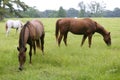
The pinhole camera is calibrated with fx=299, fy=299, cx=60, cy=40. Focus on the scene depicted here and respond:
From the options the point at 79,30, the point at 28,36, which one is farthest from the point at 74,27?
the point at 28,36

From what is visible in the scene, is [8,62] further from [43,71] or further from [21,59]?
[43,71]

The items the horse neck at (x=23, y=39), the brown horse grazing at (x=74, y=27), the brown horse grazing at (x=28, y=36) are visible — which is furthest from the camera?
the brown horse grazing at (x=74, y=27)

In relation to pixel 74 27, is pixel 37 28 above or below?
above

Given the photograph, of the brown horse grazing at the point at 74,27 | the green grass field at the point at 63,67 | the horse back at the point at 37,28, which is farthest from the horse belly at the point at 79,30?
the horse back at the point at 37,28

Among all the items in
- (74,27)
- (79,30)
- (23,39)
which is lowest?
(79,30)

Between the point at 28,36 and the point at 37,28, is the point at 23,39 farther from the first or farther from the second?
the point at 37,28

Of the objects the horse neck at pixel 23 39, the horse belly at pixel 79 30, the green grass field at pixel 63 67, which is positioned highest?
the horse neck at pixel 23 39

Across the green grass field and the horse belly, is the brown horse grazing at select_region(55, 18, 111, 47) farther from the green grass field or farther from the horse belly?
the green grass field

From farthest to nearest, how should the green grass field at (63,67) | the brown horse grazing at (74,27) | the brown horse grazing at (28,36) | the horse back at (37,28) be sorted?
the brown horse grazing at (74,27) < the horse back at (37,28) < the brown horse grazing at (28,36) < the green grass field at (63,67)

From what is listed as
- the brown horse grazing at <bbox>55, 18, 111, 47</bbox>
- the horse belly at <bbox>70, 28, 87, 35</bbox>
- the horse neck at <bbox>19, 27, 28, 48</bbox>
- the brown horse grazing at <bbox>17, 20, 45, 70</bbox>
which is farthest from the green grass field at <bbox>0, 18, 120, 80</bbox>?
the horse belly at <bbox>70, 28, 87, 35</bbox>

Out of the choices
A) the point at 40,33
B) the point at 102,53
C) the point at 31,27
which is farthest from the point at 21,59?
the point at 102,53

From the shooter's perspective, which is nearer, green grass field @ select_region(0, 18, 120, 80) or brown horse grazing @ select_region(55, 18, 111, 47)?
green grass field @ select_region(0, 18, 120, 80)

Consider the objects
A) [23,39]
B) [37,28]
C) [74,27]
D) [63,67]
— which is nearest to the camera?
[23,39]

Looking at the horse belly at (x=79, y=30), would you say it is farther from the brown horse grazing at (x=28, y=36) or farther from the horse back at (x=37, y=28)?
the horse back at (x=37, y=28)
